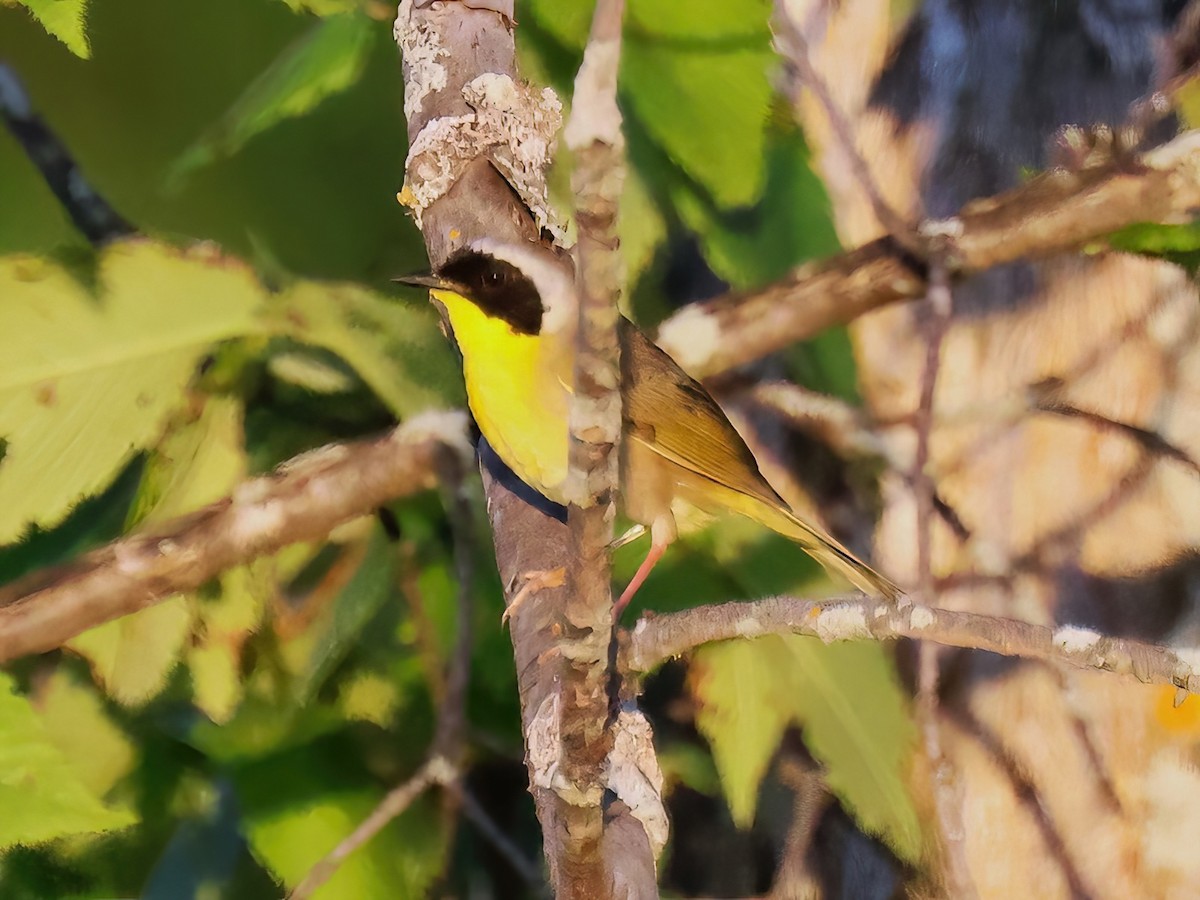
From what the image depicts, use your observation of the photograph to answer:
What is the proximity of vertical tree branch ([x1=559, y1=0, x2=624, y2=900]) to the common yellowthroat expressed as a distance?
301 millimetres

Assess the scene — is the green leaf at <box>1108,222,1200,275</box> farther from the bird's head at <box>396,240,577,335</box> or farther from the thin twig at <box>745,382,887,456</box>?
the bird's head at <box>396,240,577,335</box>

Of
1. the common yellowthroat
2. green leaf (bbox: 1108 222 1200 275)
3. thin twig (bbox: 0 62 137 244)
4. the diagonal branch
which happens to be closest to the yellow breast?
the common yellowthroat

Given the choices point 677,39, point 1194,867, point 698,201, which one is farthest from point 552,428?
point 1194,867

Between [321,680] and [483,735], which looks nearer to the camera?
[321,680]

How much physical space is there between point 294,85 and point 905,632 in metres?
0.70

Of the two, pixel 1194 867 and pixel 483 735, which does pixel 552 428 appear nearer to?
pixel 483 735

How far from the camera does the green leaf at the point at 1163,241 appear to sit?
3.06 ft

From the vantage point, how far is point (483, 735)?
42.5 inches

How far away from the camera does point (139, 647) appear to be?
92 cm

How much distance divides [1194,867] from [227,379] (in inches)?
41.5

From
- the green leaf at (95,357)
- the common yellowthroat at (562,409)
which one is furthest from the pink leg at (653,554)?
the green leaf at (95,357)

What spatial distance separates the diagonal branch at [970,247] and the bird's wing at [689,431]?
0.10 metres

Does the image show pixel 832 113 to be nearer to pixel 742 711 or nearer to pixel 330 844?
pixel 742 711

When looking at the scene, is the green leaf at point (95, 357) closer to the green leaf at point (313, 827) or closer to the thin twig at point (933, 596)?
the green leaf at point (313, 827)
